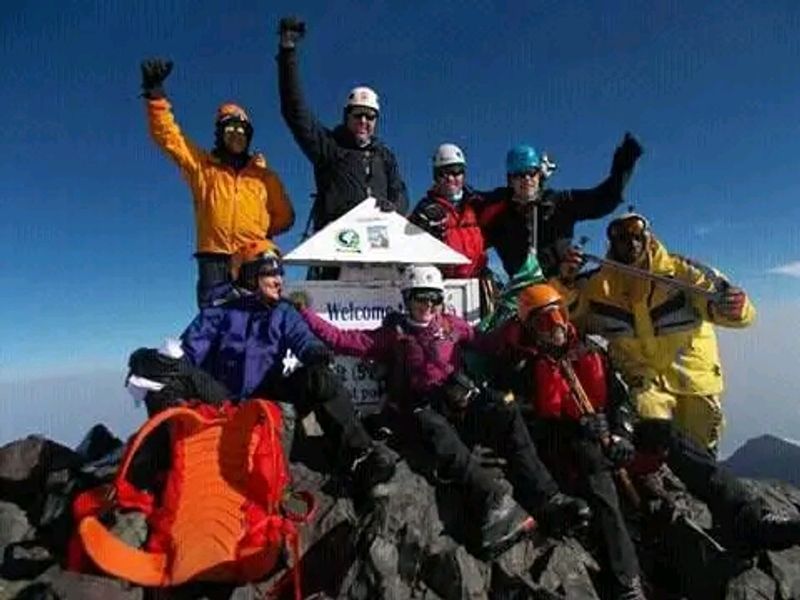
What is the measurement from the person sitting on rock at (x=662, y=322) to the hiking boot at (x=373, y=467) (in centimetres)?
294

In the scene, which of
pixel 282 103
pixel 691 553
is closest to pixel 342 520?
pixel 691 553

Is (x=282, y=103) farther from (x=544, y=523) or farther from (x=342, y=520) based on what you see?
(x=544, y=523)

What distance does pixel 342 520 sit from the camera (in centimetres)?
725

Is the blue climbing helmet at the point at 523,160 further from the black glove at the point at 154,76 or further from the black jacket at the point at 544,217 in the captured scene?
the black glove at the point at 154,76

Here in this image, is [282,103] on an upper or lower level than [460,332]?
upper

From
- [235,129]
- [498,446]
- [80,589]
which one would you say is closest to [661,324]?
[498,446]

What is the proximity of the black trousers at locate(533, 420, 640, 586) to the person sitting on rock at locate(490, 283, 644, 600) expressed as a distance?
10 mm

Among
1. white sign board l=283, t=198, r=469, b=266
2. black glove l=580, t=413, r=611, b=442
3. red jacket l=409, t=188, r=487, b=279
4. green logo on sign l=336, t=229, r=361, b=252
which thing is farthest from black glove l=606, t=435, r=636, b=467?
green logo on sign l=336, t=229, r=361, b=252

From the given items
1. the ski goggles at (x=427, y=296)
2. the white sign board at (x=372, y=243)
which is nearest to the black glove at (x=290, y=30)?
the white sign board at (x=372, y=243)

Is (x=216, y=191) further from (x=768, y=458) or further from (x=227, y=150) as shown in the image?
(x=768, y=458)

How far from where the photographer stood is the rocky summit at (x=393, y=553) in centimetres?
657

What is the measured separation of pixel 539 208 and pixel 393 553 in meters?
5.81

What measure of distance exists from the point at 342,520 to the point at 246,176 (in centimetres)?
503

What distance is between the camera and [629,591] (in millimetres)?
6855
